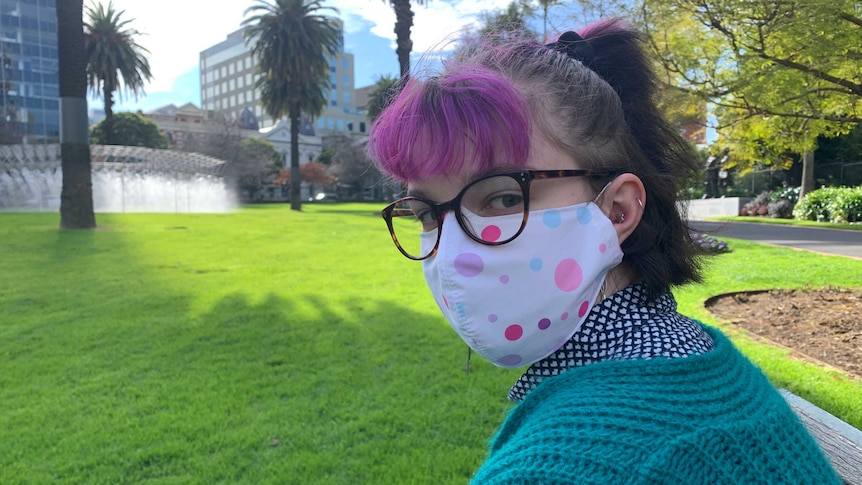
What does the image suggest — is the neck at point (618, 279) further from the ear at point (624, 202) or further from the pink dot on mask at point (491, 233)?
the pink dot on mask at point (491, 233)

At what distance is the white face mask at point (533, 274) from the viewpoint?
49.5 inches

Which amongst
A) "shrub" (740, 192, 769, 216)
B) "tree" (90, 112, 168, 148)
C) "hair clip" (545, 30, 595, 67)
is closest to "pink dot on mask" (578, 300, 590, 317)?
"hair clip" (545, 30, 595, 67)

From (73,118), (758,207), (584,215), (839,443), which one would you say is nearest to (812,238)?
(758,207)

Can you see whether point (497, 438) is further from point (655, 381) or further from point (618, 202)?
point (618, 202)

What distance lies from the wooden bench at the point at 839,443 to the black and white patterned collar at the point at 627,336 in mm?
737

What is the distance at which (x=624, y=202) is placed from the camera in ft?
4.35

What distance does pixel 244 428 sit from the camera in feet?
12.4

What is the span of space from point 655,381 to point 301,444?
2969mm

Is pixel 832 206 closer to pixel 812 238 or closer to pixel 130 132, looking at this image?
pixel 812 238

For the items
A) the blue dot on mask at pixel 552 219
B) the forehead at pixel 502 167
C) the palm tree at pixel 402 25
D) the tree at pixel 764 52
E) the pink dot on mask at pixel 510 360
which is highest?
the palm tree at pixel 402 25

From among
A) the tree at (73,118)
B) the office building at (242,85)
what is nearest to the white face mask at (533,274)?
the tree at (73,118)

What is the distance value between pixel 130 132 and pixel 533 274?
61.7 meters

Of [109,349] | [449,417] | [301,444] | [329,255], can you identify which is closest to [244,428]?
[301,444]

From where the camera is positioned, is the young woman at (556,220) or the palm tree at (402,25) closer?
the young woman at (556,220)
